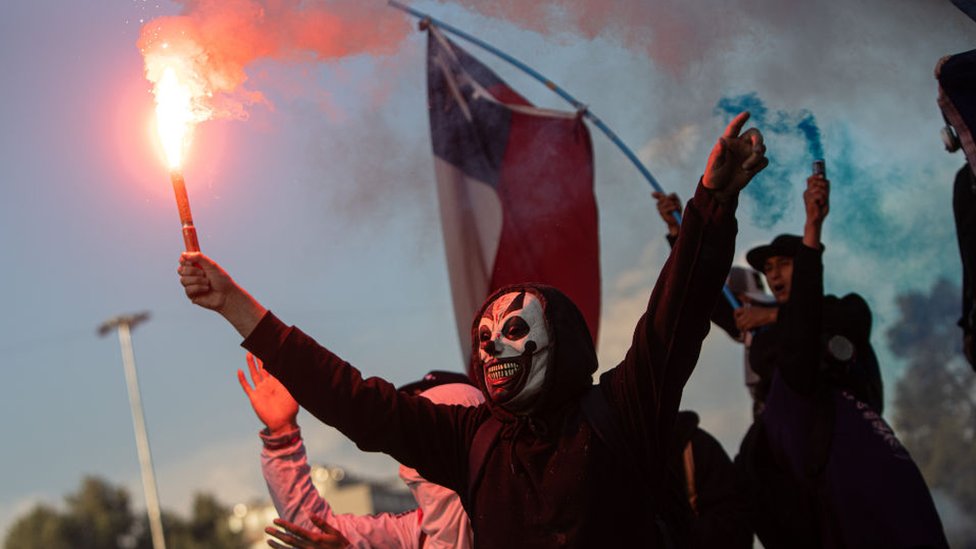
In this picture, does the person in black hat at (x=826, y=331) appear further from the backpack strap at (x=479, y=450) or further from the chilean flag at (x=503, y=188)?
the backpack strap at (x=479, y=450)

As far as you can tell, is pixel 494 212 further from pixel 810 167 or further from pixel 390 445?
pixel 390 445

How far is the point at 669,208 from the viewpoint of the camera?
722cm

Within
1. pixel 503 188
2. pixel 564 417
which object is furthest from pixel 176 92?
pixel 503 188

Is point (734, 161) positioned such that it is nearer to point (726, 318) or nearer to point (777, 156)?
point (777, 156)

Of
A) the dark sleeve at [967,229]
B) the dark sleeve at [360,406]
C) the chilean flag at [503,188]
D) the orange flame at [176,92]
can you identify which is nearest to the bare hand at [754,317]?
the dark sleeve at [967,229]

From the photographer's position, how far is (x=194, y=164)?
4777mm

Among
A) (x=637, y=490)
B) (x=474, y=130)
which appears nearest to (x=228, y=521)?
(x=474, y=130)

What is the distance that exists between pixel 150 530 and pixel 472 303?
62.5 meters

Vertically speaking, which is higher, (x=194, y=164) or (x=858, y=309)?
(x=194, y=164)

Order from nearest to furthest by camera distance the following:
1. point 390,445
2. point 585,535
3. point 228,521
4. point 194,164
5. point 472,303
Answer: point 585,535 < point 390,445 < point 194,164 < point 472,303 < point 228,521

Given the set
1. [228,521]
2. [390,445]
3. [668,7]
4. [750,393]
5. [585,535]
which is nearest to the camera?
[585,535]

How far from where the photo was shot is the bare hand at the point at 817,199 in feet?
19.0

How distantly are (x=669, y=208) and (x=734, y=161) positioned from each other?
338 centimetres

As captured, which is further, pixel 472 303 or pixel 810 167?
pixel 472 303
